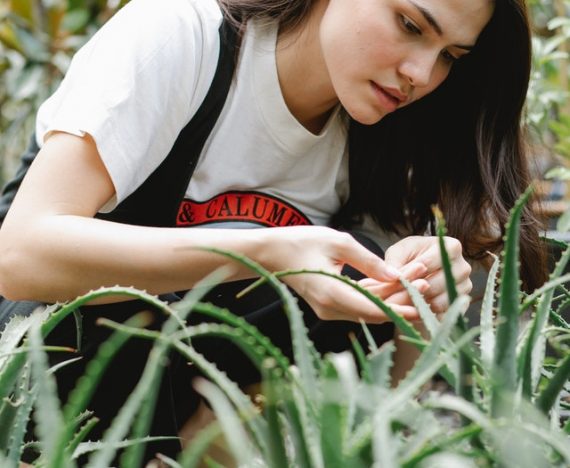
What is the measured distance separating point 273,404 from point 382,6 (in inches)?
32.0

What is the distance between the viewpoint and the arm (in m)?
0.93

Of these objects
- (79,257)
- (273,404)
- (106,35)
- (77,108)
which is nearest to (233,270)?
(79,257)

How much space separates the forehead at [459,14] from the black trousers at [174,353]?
41 cm

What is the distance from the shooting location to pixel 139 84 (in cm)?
114

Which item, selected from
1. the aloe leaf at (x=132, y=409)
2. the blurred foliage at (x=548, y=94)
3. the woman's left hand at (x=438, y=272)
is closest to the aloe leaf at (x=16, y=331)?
the aloe leaf at (x=132, y=409)

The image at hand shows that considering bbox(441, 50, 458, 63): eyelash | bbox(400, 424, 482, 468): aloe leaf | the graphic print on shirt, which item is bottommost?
the graphic print on shirt

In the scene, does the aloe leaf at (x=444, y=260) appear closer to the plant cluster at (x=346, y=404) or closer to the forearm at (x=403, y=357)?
the plant cluster at (x=346, y=404)

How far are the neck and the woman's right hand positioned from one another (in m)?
0.48

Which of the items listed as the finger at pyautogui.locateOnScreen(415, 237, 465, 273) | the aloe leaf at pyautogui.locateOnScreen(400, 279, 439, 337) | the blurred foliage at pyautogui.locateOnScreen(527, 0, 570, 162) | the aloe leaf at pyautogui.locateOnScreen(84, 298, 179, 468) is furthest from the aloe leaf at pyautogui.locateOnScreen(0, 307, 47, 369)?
the blurred foliage at pyautogui.locateOnScreen(527, 0, 570, 162)

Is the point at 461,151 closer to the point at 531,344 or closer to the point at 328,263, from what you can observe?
the point at 328,263

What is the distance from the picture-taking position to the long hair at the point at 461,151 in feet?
4.48

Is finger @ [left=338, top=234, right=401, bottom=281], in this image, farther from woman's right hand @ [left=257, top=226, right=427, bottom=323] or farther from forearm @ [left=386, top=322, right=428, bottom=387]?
forearm @ [left=386, top=322, right=428, bottom=387]

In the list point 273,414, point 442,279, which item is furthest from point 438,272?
point 273,414

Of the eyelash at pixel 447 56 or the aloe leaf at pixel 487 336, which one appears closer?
the aloe leaf at pixel 487 336
